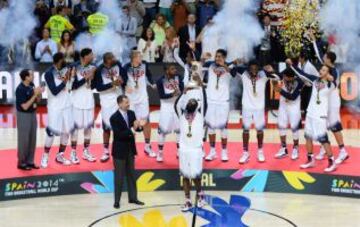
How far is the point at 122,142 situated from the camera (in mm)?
9828

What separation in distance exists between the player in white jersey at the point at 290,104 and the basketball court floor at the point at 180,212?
361 millimetres

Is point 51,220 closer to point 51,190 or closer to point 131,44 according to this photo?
point 51,190

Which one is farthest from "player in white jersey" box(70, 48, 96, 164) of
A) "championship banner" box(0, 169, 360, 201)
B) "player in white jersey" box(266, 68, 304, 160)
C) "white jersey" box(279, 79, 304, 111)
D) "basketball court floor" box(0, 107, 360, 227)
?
"white jersey" box(279, 79, 304, 111)

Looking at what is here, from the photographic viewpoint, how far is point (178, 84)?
11.1 metres

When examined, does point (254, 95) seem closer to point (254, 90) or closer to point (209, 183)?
point (254, 90)

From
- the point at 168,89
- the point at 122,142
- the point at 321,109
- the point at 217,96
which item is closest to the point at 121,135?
the point at 122,142

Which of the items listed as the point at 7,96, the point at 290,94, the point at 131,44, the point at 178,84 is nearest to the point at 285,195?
the point at 290,94

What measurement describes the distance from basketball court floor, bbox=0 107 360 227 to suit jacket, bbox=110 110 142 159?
80 centimetres

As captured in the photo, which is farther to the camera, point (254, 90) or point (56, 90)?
point (254, 90)

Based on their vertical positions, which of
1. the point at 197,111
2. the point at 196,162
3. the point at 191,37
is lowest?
the point at 196,162

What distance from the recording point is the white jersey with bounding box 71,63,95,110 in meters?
11.0

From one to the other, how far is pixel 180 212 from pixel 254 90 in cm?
240

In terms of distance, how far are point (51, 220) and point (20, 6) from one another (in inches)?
267

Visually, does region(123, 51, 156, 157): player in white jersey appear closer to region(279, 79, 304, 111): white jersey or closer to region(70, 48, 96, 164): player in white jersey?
region(70, 48, 96, 164): player in white jersey
